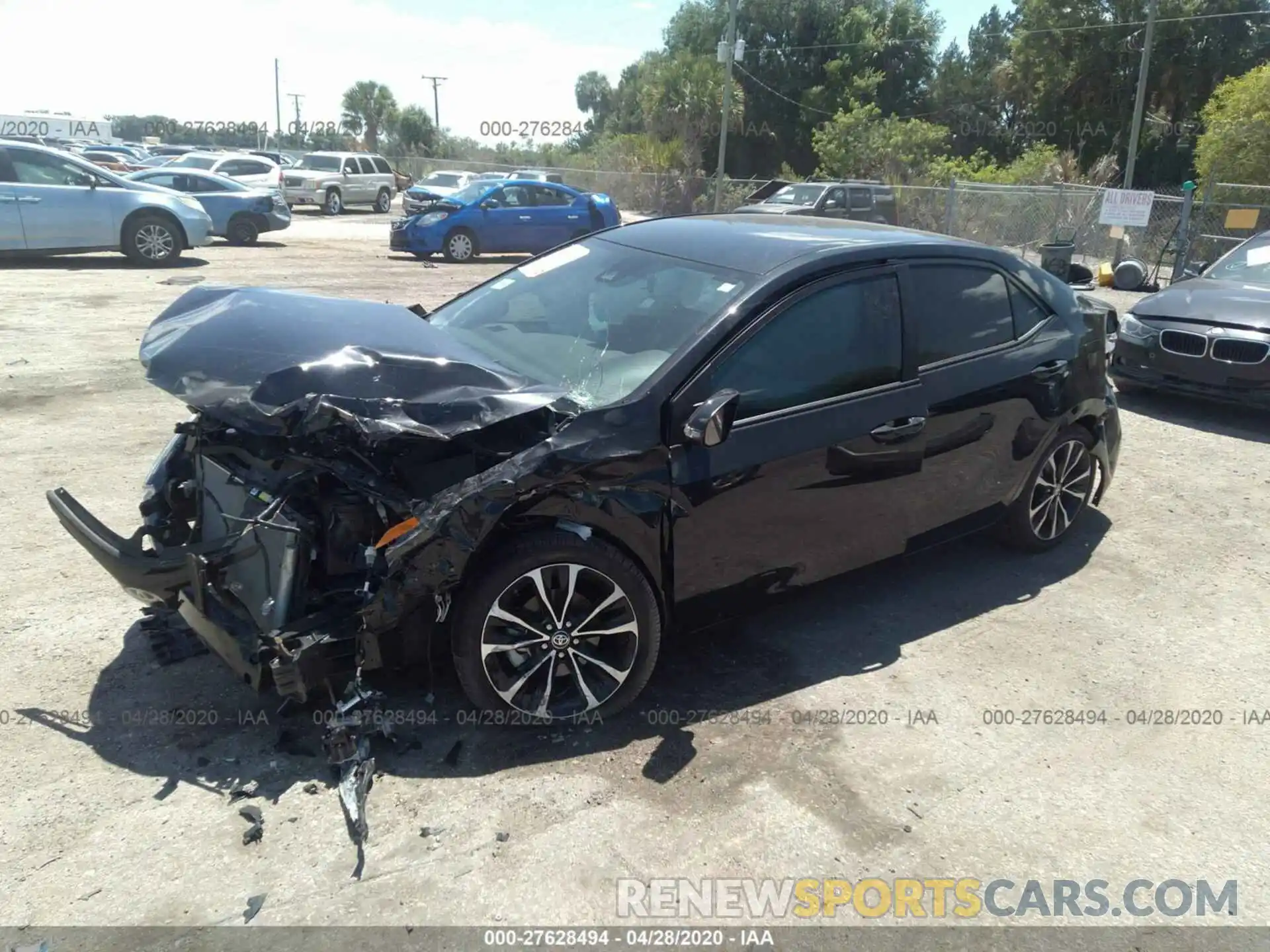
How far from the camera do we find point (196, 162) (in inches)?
952

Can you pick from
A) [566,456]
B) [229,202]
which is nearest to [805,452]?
[566,456]

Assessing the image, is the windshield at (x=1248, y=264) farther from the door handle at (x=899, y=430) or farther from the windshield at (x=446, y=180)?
Answer: the windshield at (x=446, y=180)

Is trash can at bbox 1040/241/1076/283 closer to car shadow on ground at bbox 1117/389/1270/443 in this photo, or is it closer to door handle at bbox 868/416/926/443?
car shadow on ground at bbox 1117/389/1270/443

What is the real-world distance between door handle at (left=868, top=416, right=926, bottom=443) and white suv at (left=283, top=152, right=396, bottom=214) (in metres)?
28.1

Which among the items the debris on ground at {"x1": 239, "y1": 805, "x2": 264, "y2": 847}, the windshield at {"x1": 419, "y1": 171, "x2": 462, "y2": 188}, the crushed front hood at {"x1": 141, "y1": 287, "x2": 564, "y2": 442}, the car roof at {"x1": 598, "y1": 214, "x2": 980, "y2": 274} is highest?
the windshield at {"x1": 419, "y1": 171, "x2": 462, "y2": 188}

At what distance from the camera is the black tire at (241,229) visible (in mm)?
17672

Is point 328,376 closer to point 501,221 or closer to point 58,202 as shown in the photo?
point 58,202

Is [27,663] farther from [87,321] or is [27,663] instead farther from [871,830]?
[87,321]

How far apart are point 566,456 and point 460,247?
591 inches

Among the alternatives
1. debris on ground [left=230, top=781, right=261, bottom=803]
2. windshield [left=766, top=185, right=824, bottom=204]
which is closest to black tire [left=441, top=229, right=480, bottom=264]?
windshield [left=766, top=185, right=824, bottom=204]

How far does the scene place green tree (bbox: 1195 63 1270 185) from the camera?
2072 centimetres

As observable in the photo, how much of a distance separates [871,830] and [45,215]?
1416 cm

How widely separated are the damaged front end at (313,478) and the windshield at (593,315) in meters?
0.32

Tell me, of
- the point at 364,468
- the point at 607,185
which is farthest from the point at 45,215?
the point at 607,185
